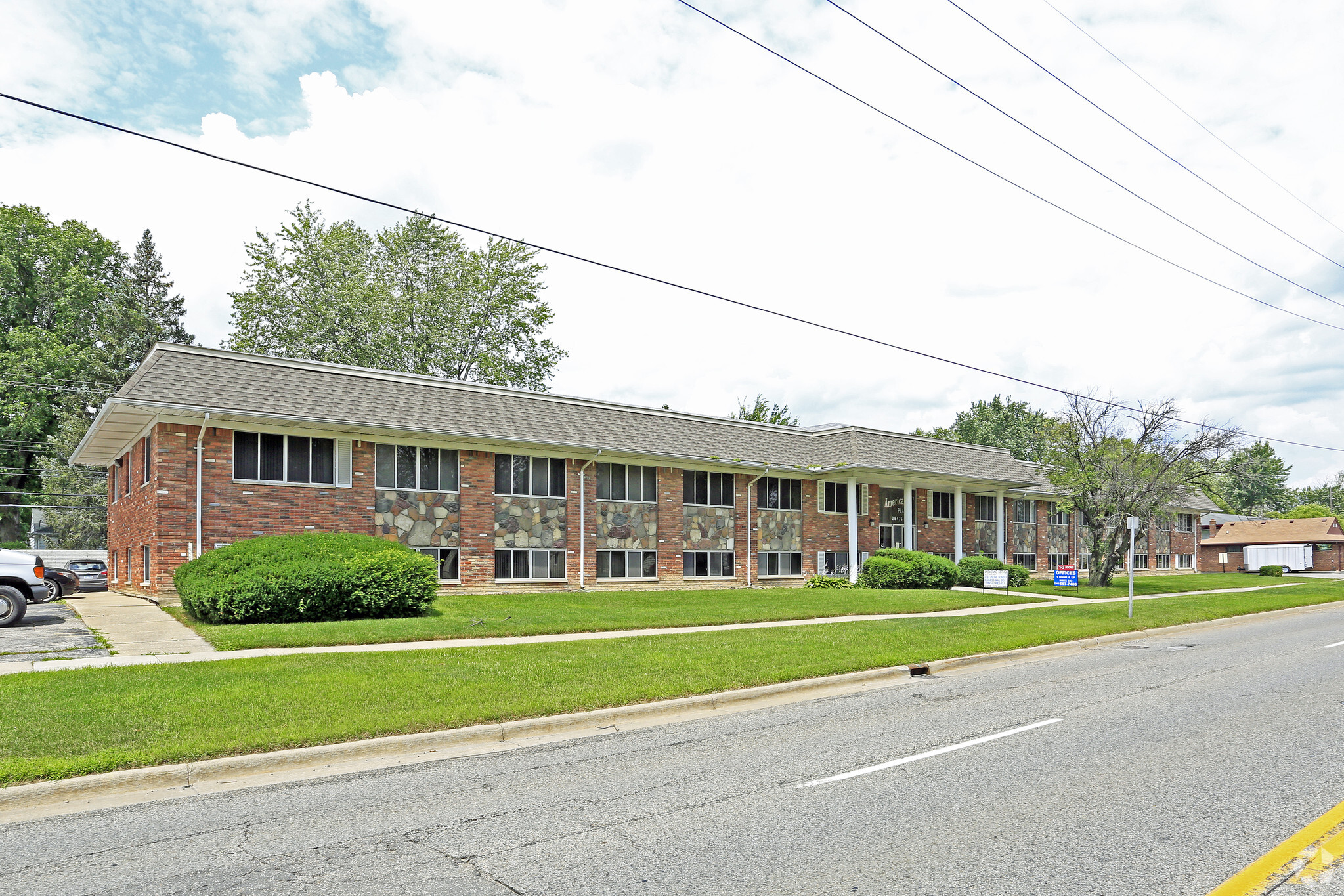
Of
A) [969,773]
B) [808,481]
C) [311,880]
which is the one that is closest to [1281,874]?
[969,773]

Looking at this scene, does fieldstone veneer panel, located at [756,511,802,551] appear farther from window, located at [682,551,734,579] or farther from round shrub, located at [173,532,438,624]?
round shrub, located at [173,532,438,624]

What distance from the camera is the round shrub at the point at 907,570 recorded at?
31.5 m

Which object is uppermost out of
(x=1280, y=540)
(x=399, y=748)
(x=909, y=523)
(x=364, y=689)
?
(x=909, y=523)

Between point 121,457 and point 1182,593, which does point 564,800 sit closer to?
point 121,457

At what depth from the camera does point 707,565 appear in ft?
101

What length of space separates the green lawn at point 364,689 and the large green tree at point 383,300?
31.3 metres

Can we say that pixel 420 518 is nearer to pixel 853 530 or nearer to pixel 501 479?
pixel 501 479

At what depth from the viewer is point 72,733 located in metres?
8.05

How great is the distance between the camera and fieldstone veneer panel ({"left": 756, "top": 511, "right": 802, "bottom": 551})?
32.4m

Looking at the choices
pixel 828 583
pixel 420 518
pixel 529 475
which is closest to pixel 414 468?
pixel 420 518

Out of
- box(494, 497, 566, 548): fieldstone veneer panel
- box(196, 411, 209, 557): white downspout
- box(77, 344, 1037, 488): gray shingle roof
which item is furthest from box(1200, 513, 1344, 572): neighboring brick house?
box(196, 411, 209, 557): white downspout

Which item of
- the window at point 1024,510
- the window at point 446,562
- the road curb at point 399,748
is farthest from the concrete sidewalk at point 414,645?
the window at point 1024,510

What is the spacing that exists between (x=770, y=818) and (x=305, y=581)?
13.4 meters

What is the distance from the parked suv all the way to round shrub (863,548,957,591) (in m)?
24.1
